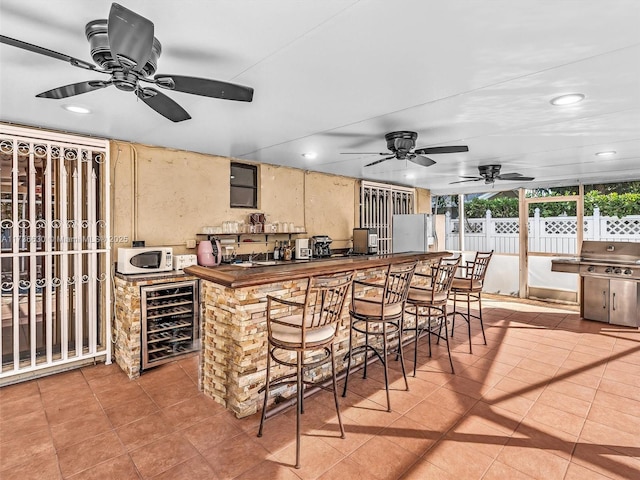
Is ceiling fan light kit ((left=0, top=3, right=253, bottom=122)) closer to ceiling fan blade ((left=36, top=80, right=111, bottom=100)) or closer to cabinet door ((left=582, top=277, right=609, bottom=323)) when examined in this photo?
ceiling fan blade ((left=36, top=80, right=111, bottom=100))

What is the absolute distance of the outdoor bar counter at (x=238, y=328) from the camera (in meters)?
2.68

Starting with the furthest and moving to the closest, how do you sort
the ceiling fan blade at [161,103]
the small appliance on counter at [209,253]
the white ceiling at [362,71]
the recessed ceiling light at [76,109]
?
the small appliance on counter at [209,253], the recessed ceiling light at [76,109], the ceiling fan blade at [161,103], the white ceiling at [362,71]

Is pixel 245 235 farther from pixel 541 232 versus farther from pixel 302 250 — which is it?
pixel 541 232

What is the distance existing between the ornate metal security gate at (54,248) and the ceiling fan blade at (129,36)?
8.59 feet

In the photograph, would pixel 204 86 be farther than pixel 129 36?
Yes

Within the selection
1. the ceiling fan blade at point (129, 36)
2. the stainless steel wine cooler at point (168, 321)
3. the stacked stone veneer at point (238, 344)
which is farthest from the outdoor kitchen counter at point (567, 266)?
the ceiling fan blade at point (129, 36)

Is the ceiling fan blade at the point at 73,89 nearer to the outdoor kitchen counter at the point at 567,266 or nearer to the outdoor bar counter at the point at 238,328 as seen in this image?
the outdoor bar counter at the point at 238,328

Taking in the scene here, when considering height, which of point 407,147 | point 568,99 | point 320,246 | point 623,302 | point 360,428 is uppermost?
point 568,99

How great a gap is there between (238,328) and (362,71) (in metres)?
Answer: 2.06

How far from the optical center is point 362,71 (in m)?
2.23

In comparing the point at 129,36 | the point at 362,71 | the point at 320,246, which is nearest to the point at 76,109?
the point at 129,36

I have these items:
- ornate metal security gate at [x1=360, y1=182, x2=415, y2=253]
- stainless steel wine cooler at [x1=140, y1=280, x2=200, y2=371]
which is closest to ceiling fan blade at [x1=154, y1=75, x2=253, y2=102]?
stainless steel wine cooler at [x1=140, y1=280, x2=200, y2=371]

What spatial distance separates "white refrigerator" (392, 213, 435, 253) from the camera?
699cm

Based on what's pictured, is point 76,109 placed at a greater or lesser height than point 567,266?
greater
